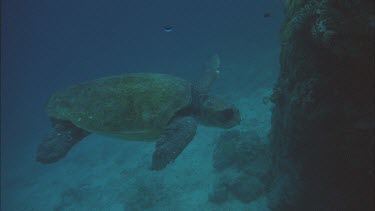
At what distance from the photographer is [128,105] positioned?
6664mm

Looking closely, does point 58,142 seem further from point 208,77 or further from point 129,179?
point 208,77

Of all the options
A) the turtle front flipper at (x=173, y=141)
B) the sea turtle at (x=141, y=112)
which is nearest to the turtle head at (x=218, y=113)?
the sea turtle at (x=141, y=112)

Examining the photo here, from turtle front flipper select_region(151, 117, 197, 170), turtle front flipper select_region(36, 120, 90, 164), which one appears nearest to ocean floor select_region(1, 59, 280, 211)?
turtle front flipper select_region(151, 117, 197, 170)

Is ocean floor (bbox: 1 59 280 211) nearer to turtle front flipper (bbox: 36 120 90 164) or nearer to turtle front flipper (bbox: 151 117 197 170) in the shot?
turtle front flipper (bbox: 151 117 197 170)

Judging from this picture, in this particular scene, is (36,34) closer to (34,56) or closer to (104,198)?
(34,56)

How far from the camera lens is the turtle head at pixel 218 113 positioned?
270 inches

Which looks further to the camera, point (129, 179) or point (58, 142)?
point (129, 179)

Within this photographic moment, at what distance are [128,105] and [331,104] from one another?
472 cm

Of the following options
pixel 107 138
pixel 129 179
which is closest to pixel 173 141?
pixel 129 179

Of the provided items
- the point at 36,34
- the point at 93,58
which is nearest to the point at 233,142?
the point at 93,58

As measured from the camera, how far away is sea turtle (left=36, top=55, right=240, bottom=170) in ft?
21.4

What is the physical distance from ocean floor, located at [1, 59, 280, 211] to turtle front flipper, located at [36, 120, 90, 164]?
386 centimetres

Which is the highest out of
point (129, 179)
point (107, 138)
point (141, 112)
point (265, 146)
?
point (141, 112)

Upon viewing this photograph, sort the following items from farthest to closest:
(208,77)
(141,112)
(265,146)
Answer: (208,77), (265,146), (141,112)
